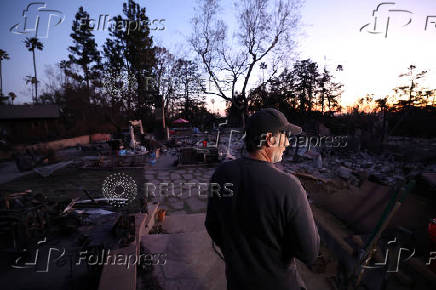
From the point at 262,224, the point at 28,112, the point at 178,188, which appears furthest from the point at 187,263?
the point at 28,112

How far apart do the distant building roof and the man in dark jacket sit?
2762cm

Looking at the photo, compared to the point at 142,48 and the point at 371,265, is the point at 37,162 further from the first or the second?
the point at 142,48

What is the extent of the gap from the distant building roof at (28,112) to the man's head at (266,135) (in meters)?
27.6

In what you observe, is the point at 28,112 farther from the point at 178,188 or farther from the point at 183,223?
the point at 183,223

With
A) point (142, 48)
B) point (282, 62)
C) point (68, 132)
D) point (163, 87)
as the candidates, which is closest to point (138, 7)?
point (142, 48)

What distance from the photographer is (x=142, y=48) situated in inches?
1090

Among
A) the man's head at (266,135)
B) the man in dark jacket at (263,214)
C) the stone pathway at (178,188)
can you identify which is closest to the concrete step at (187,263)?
the man in dark jacket at (263,214)

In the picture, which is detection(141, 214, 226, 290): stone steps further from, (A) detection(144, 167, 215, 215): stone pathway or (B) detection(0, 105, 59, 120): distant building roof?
(B) detection(0, 105, 59, 120): distant building roof

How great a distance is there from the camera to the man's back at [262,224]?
128cm

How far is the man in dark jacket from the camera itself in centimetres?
128

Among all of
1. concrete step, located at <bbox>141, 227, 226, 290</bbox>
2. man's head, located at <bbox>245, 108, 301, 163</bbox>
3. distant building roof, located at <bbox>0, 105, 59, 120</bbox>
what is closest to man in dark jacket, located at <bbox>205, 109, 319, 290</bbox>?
man's head, located at <bbox>245, 108, 301, 163</bbox>

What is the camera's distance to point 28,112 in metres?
21.6

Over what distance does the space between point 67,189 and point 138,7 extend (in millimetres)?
29970

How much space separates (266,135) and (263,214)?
0.55 m
